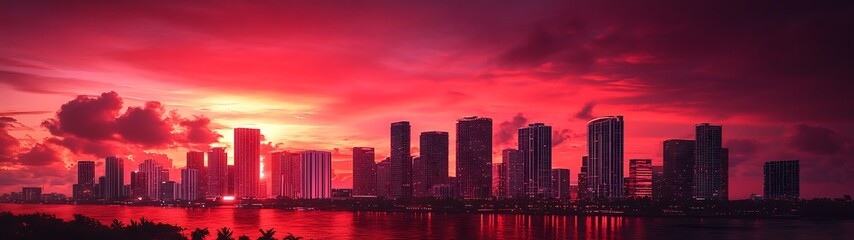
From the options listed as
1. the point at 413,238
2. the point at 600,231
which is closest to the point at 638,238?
the point at 600,231

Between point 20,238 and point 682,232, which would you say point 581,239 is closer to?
point 682,232

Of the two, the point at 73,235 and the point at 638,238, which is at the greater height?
the point at 73,235

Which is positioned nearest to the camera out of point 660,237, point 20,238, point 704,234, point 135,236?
point 20,238

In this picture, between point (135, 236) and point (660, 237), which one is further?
point (660, 237)

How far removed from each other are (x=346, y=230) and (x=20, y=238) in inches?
5406

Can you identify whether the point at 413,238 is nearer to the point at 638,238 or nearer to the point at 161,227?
the point at 638,238

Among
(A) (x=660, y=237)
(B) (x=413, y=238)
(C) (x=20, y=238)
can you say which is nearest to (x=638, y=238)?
(A) (x=660, y=237)

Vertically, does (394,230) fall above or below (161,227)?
below

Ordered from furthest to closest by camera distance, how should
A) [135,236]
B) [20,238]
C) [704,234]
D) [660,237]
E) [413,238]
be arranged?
[704,234] < [660,237] < [413,238] < [135,236] < [20,238]

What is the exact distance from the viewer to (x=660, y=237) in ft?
583

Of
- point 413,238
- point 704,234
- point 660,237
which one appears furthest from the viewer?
point 704,234

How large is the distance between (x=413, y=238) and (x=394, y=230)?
31268 mm

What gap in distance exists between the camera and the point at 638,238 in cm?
17375

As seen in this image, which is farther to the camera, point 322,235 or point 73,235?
point 322,235
